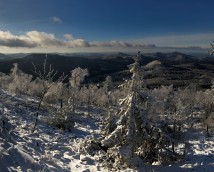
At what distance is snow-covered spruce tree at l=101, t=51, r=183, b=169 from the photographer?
1717cm

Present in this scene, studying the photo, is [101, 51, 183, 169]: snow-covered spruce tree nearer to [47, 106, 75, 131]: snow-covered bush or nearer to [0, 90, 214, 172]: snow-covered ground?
[0, 90, 214, 172]: snow-covered ground

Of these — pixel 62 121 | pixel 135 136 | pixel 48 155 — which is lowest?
pixel 62 121

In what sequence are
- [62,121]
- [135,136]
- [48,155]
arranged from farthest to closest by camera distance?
[62,121] → [135,136] → [48,155]

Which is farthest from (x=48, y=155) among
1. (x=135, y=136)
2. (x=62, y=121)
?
(x=62, y=121)

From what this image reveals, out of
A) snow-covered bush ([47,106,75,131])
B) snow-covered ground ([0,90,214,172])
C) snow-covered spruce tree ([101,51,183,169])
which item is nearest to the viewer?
snow-covered ground ([0,90,214,172])

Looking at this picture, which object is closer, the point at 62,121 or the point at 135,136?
the point at 135,136

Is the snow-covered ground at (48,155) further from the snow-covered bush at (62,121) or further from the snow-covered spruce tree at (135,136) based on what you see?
the snow-covered bush at (62,121)

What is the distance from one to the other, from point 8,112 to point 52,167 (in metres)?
15.1

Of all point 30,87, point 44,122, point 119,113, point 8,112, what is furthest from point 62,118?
point 30,87

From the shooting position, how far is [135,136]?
17562 mm

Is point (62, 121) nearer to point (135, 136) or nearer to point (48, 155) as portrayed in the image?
point (48, 155)

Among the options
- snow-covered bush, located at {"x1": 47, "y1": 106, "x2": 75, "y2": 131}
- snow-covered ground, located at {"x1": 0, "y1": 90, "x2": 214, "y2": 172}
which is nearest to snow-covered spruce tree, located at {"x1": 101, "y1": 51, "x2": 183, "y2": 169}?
snow-covered ground, located at {"x1": 0, "y1": 90, "x2": 214, "y2": 172}

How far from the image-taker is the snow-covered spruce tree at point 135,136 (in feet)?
56.3

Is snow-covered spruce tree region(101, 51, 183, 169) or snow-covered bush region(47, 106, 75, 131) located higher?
snow-covered spruce tree region(101, 51, 183, 169)
